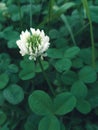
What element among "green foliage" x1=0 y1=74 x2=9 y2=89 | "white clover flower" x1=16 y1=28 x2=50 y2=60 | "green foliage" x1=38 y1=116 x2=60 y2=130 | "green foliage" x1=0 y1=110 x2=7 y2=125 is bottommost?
"green foliage" x1=0 y1=110 x2=7 y2=125

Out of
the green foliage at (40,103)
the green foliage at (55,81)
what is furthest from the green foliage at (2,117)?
the green foliage at (40,103)

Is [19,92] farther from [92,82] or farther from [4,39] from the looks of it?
[4,39]

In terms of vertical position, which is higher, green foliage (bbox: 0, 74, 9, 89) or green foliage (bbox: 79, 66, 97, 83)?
green foliage (bbox: 0, 74, 9, 89)

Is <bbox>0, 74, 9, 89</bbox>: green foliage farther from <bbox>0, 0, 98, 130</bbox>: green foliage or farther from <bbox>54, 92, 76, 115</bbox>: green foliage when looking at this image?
<bbox>54, 92, 76, 115</bbox>: green foliage

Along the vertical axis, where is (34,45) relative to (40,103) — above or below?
above

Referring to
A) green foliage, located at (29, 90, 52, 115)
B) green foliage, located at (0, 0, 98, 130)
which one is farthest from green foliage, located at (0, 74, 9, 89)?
green foliage, located at (29, 90, 52, 115)

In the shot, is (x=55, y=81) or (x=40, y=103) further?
(x=55, y=81)

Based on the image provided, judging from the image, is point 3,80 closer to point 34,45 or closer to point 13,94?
point 13,94

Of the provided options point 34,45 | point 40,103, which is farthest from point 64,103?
point 34,45

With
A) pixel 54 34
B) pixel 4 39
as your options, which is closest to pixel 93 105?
pixel 54 34
